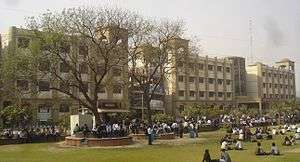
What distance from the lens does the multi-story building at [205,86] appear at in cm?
8931

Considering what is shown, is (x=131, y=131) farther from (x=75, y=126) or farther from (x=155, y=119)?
(x=155, y=119)

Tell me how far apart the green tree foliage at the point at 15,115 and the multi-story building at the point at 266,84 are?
60660 millimetres

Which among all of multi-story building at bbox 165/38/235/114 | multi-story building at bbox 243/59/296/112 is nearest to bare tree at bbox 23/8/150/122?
multi-story building at bbox 165/38/235/114

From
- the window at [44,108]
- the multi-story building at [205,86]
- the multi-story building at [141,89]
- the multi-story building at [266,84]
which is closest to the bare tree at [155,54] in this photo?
the multi-story building at [141,89]

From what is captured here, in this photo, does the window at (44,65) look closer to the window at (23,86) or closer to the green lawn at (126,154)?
the window at (23,86)

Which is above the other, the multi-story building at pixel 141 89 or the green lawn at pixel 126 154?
the multi-story building at pixel 141 89

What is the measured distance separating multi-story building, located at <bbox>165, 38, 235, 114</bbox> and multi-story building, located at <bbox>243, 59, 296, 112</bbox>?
559 cm

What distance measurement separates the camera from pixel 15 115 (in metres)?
49.4

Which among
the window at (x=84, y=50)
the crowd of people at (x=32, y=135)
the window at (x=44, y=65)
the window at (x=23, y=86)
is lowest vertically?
the crowd of people at (x=32, y=135)

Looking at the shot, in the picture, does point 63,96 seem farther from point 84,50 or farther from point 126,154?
point 126,154

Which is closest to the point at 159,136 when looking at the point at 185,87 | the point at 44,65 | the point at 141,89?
the point at 141,89

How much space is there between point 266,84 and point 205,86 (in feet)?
78.6

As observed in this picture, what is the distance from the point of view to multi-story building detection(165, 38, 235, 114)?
293 ft

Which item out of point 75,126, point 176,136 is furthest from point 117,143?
point 176,136
